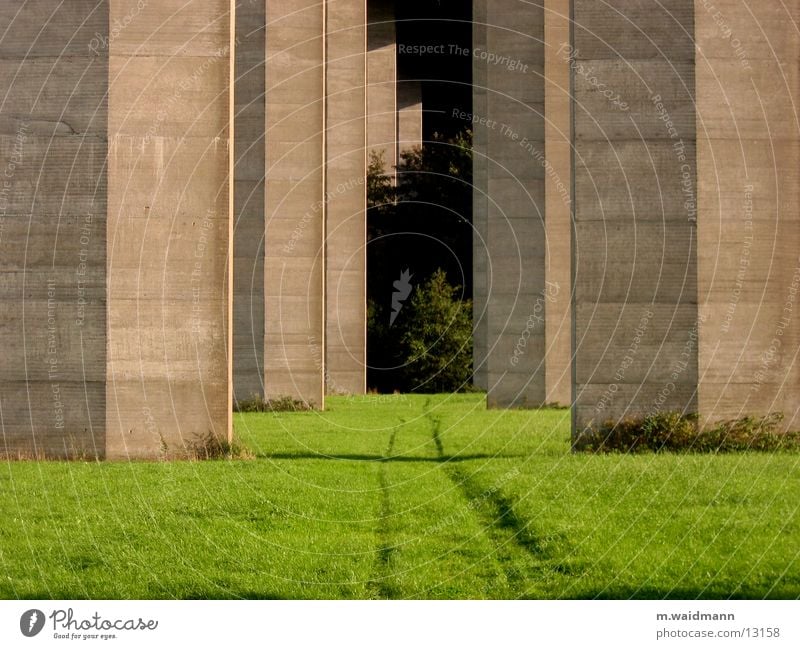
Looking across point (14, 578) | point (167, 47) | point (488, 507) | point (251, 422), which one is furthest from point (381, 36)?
point (14, 578)

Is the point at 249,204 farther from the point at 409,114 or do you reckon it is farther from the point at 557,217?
the point at 409,114

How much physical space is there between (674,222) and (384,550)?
24.5ft

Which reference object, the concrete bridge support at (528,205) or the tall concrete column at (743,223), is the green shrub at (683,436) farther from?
the concrete bridge support at (528,205)

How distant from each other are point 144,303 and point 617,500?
6.49 m

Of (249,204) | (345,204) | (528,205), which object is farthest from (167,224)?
(345,204)

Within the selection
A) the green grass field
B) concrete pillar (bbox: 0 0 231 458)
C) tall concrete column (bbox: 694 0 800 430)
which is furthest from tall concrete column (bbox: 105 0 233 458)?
tall concrete column (bbox: 694 0 800 430)

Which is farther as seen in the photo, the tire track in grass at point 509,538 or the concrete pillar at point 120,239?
the concrete pillar at point 120,239

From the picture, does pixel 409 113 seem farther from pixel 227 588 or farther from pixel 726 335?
pixel 227 588

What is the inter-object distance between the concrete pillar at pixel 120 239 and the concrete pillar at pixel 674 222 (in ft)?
15.4

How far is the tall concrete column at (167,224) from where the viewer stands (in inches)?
536

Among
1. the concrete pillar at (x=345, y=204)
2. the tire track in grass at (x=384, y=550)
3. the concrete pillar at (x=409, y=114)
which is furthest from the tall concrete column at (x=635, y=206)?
the concrete pillar at (x=409, y=114)

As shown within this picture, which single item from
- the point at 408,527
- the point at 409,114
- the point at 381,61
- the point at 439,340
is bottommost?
the point at 408,527

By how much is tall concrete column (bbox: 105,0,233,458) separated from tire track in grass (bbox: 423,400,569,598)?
3.54 meters

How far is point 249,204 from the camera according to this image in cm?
2711
